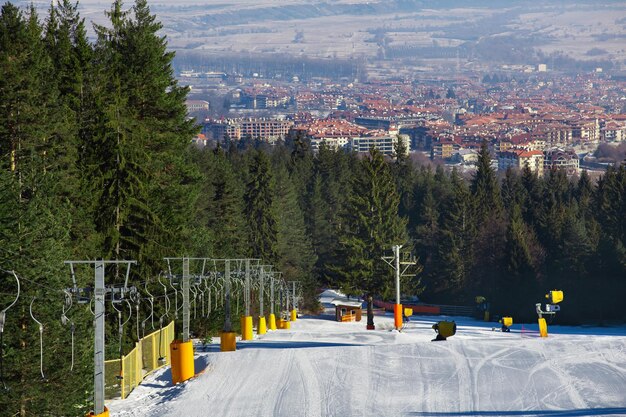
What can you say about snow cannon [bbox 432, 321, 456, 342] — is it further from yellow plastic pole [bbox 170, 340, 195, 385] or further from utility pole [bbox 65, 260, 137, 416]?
utility pole [bbox 65, 260, 137, 416]

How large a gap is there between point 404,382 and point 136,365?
6.81 m

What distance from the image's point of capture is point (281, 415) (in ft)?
94.4

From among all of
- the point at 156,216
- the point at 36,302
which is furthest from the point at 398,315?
the point at 36,302

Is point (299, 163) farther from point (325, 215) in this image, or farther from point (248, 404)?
point (248, 404)

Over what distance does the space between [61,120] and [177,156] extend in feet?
33.4

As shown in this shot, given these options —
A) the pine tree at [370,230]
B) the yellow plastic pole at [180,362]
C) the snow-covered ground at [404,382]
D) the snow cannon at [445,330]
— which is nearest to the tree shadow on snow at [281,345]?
the snow-covered ground at [404,382]

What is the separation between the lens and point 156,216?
49.4 m

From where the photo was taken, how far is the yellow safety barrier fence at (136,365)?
1294 inches

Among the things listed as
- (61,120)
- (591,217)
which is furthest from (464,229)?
(61,120)

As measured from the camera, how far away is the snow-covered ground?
96.4 feet

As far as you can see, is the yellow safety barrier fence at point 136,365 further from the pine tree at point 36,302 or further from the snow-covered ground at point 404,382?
the pine tree at point 36,302

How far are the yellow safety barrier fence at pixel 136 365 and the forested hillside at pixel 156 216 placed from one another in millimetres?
762

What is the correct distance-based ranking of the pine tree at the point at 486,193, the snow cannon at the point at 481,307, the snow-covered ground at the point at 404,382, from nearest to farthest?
the snow-covered ground at the point at 404,382, the snow cannon at the point at 481,307, the pine tree at the point at 486,193

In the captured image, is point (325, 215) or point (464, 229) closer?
point (464, 229)
